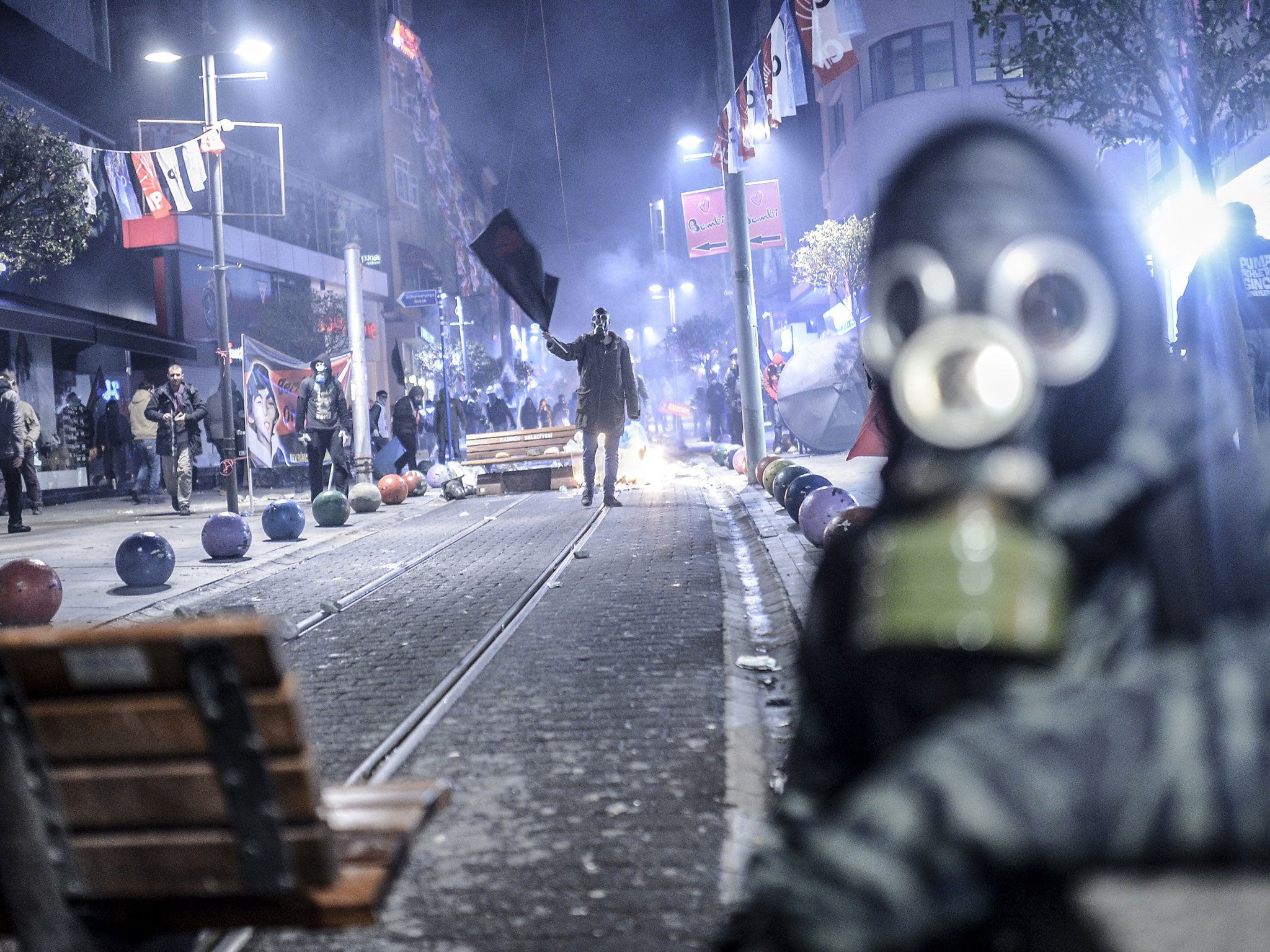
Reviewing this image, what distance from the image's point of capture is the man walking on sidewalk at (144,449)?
62.6 ft

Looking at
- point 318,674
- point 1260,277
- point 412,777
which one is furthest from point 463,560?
point 1260,277

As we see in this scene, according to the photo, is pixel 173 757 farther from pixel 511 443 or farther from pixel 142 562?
pixel 511 443

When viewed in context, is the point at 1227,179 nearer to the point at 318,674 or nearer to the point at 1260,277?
the point at 1260,277

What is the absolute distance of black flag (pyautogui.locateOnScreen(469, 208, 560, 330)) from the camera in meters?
12.3

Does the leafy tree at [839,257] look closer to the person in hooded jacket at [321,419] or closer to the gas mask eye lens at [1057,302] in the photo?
the person in hooded jacket at [321,419]

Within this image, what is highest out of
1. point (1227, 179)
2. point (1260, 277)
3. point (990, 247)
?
point (1227, 179)

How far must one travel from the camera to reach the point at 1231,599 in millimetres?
1183

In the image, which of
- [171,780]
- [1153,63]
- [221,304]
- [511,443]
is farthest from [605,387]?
[171,780]

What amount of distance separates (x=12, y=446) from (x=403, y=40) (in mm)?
50679

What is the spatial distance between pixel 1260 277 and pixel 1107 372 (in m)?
8.77

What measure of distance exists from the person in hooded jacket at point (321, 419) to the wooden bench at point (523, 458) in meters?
2.62

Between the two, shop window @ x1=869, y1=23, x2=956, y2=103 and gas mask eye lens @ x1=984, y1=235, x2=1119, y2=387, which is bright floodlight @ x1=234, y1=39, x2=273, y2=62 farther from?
shop window @ x1=869, y1=23, x2=956, y2=103

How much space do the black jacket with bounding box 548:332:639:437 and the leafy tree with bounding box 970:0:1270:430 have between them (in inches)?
230

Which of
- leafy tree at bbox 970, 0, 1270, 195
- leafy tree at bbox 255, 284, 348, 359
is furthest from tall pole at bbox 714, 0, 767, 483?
leafy tree at bbox 255, 284, 348, 359
